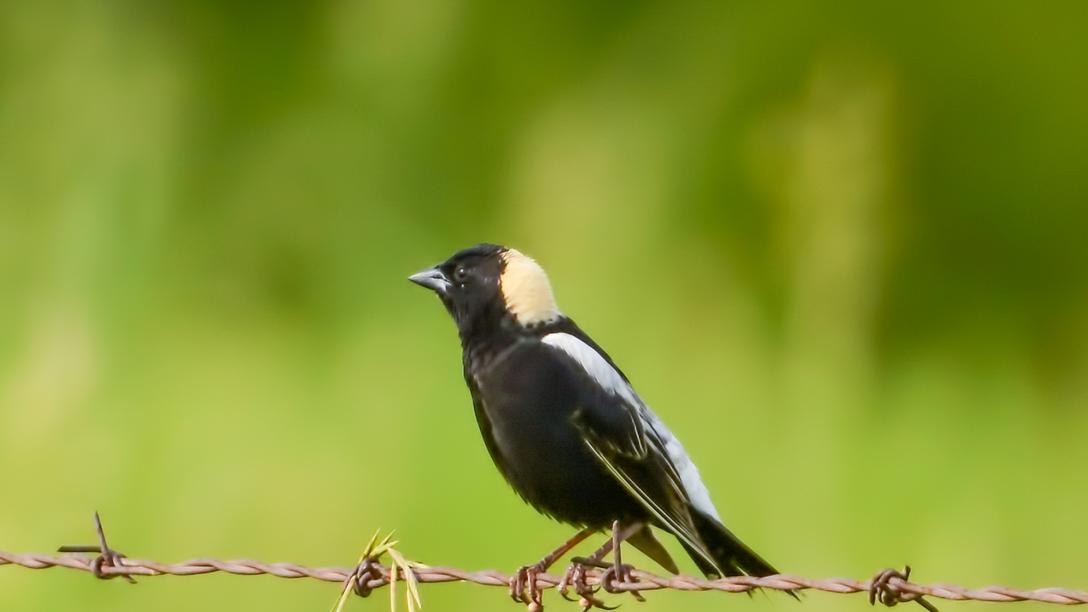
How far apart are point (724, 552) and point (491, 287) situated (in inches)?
38.2

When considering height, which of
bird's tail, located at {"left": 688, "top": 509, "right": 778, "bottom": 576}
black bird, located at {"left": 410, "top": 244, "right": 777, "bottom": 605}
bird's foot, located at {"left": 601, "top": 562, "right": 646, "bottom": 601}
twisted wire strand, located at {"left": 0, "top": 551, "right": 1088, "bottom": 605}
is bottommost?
twisted wire strand, located at {"left": 0, "top": 551, "right": 1088, "bottom": 605}

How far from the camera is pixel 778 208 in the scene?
5590mm

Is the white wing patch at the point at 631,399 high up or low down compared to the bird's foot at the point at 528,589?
up

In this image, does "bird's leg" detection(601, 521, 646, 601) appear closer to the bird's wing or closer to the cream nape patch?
the bird's wing

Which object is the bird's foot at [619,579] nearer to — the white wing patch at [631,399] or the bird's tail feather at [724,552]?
the bird's tail feather at [724,552]

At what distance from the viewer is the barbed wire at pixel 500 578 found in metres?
1.81

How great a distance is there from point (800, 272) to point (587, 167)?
1079mm

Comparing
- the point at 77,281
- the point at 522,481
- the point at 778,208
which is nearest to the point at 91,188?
the point at 77,281

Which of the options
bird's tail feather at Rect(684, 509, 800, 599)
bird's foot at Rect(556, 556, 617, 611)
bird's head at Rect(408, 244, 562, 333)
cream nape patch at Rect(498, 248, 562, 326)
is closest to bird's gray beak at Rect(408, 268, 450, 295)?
bird's head at Rect(408, 244, 562, 333)

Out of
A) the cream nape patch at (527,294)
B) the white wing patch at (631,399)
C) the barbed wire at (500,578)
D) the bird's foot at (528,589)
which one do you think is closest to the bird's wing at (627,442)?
the white wing patch at (631,399)

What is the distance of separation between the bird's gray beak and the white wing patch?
43 cm

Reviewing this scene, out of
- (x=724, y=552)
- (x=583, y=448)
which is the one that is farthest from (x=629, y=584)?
(x=724, y=552)

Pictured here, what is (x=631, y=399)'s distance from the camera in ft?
10.8

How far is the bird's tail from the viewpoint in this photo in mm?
3057
